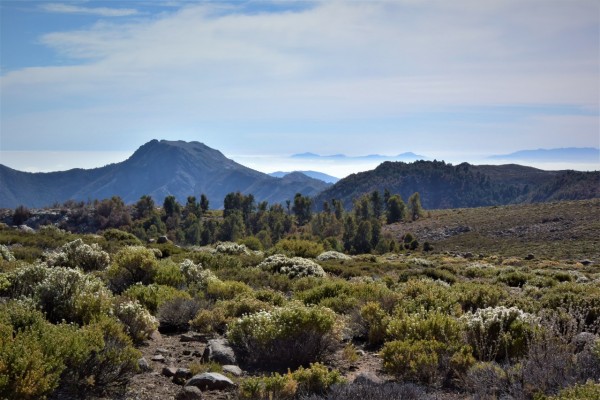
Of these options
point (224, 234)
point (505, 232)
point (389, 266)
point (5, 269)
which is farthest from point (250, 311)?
point (224, 234)

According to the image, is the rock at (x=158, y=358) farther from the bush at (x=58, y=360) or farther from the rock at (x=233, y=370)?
the rock at (x=233, y=370)

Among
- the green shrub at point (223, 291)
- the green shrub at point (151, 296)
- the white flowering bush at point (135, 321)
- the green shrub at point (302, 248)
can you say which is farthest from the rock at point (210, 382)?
the green shrub at point (302, 248)

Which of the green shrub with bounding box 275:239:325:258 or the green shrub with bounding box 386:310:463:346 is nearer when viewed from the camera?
the green shrub with bounding box 386:310:463:346

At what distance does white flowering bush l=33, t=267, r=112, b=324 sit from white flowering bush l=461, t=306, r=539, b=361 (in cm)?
666

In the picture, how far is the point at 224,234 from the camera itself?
9406 centimetres

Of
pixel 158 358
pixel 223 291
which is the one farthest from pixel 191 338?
pixel 223 291

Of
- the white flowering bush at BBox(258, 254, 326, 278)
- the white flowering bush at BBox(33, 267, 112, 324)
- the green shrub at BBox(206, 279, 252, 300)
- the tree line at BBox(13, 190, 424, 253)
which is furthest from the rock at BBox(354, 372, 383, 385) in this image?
the tree line at BBox(13, 190, 424, 253)

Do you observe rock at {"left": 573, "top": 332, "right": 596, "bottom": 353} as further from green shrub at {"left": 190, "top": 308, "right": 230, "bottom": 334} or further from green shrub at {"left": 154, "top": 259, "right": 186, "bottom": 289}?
green shrub at {"left": 154, "top": 259, "right": 186, "bottom": 289}

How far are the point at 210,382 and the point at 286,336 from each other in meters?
1.84

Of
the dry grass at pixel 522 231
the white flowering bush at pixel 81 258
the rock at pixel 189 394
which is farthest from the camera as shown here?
the dry grass at pixel 522 231

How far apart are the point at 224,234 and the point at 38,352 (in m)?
89.2

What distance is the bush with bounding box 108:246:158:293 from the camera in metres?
13.9

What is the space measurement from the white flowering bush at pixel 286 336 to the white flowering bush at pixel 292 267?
9.90 metres

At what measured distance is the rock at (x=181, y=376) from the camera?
7.23 meters
